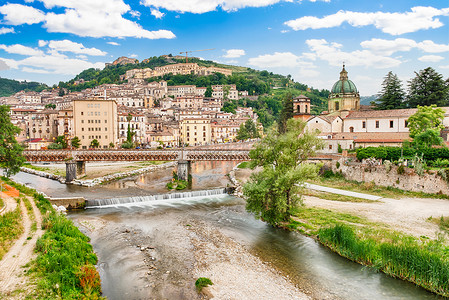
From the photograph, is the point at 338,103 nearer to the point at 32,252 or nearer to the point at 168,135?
the point at 168,135

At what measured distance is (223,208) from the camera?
1128 inches

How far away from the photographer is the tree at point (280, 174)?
67.3 ft

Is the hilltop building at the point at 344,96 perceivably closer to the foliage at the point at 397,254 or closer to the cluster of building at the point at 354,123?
the cluster of building at the point at 354,123

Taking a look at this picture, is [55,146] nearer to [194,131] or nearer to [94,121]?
[94,121]

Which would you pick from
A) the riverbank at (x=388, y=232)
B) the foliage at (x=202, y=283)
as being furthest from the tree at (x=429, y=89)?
the foliage at (x=202, y=283)

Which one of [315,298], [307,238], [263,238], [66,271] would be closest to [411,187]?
[307,238]

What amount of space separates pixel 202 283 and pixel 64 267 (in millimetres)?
6745

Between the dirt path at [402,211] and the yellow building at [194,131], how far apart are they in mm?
60417

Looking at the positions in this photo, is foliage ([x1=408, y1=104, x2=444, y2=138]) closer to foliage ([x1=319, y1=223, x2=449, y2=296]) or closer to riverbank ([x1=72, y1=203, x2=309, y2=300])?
foliage ([x1=319, y1=223, x2=449, y2=296])

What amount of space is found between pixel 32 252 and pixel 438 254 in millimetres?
20765

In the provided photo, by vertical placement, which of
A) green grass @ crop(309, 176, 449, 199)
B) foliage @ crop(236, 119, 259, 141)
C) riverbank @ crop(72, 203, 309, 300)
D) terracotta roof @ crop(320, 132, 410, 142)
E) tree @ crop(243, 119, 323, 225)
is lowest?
riverbank @ crop(72, 203, 309, 300)

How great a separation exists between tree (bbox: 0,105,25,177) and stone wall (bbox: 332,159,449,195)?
3829 cm

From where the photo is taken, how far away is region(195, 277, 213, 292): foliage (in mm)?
14228

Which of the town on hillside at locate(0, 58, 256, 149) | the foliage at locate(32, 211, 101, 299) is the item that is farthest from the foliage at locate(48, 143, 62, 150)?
the foliage at locate(32, 211, 101, 299)
